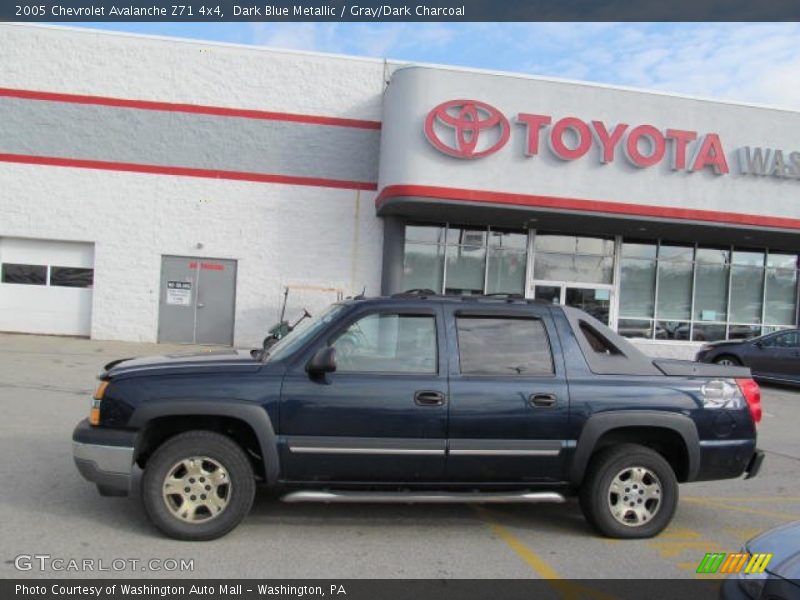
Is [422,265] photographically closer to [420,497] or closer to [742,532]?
[742,532]

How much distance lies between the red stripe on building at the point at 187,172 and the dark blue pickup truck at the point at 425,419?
42.3 feet

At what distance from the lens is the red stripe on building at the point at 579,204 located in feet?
51.3

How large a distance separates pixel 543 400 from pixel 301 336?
5.99ft

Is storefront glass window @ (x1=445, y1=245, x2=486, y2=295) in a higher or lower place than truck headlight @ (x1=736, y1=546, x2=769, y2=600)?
higher

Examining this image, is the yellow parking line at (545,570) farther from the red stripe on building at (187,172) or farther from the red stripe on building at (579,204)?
the red stripe on building at (187,172)

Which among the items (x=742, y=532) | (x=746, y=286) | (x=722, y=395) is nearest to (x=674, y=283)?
(x=746, y=286)

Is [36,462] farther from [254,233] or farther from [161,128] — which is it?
[161,128]

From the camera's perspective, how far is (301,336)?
4891 mm

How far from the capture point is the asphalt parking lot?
13.7ft

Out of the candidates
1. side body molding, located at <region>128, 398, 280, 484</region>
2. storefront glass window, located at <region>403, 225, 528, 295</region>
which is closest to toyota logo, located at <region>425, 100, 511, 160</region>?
storefront glass window, located at <region>403, 225, 528, 295</region>

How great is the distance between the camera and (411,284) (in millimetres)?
18156

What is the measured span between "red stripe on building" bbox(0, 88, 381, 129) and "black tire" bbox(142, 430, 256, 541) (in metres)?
14.3

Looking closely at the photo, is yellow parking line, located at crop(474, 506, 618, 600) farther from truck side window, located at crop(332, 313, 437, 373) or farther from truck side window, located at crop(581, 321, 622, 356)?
truck side window, located at crop(581, 321, 622, 356)
